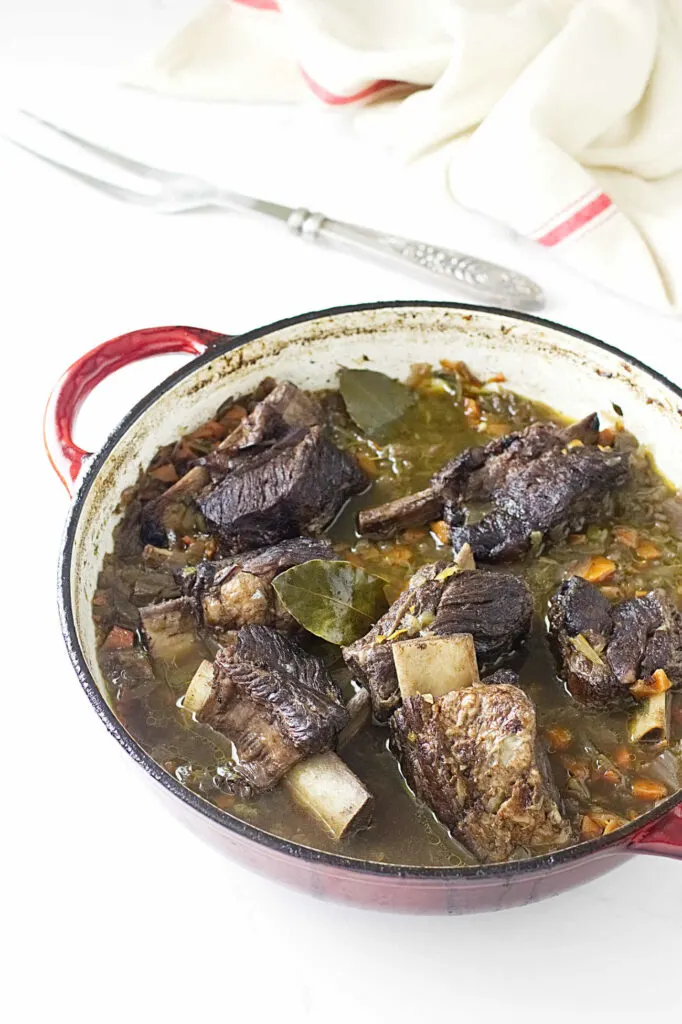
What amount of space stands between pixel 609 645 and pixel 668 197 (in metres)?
2.23

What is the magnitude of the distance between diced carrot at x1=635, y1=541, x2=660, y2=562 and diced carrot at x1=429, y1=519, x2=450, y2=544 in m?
0.50

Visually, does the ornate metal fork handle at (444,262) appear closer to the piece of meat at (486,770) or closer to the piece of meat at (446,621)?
the piece of meat at (446,621)

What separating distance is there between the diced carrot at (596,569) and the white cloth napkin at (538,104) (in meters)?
1.36

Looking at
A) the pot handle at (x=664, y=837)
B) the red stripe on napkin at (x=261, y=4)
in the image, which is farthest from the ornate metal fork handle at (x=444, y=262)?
the pot handle at (x=664, y=837)

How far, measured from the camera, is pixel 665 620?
9.04ft

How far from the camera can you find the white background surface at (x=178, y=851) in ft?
8.68

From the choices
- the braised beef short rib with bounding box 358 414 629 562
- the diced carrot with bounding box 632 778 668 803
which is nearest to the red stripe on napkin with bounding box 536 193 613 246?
the braised beef short rib with bounding box 358 414 629 562

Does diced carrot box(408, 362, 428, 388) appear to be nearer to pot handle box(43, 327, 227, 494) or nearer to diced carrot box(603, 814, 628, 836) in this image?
pot handle box(43, 327, 227, 494)

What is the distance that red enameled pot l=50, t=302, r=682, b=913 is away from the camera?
Result: 2238mm

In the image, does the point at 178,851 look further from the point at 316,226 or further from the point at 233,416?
the point at 316,226

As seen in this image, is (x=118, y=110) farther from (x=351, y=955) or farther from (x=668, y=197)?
(x=351, y=955)

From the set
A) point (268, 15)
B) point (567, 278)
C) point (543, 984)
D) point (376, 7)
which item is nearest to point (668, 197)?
point (567, 278)

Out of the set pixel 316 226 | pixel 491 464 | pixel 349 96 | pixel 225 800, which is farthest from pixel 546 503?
pixel 349 96

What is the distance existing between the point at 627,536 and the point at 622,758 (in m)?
0.69
